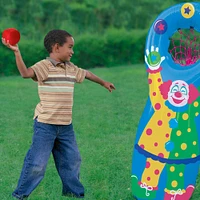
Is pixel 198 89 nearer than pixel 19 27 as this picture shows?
Yes

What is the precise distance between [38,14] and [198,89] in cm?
1182

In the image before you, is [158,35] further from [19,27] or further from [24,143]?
[19,27]

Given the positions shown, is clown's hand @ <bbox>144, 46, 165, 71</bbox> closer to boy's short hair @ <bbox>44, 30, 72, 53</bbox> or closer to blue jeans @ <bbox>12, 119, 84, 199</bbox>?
boy's short hair @ <bbox>44, 30, 72, 53</bbox>

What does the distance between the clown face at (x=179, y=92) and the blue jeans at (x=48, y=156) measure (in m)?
0.73

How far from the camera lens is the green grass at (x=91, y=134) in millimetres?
4680

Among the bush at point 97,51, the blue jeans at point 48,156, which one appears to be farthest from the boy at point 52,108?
the bush at point 97,51

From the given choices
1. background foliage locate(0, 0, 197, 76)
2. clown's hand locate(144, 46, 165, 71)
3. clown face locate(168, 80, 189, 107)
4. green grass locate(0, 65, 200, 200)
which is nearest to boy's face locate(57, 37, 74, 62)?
clown's hand locate(144, 46, 165, 71)

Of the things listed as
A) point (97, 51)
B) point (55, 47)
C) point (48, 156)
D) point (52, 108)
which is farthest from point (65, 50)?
point (97, 51)

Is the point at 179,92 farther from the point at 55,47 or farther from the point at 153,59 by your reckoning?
the point at 55,47

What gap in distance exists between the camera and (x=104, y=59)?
15.5m

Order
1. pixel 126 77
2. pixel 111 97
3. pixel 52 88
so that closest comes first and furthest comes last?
pixel 52 88, pixel 111 97, pixel 126 77

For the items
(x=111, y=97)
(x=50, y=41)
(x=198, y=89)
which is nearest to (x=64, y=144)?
(x=50, y=41)

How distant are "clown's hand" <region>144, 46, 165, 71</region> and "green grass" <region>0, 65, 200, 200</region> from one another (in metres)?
0.98

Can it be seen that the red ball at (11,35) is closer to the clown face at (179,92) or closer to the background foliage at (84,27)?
the clown face at (179,92)
